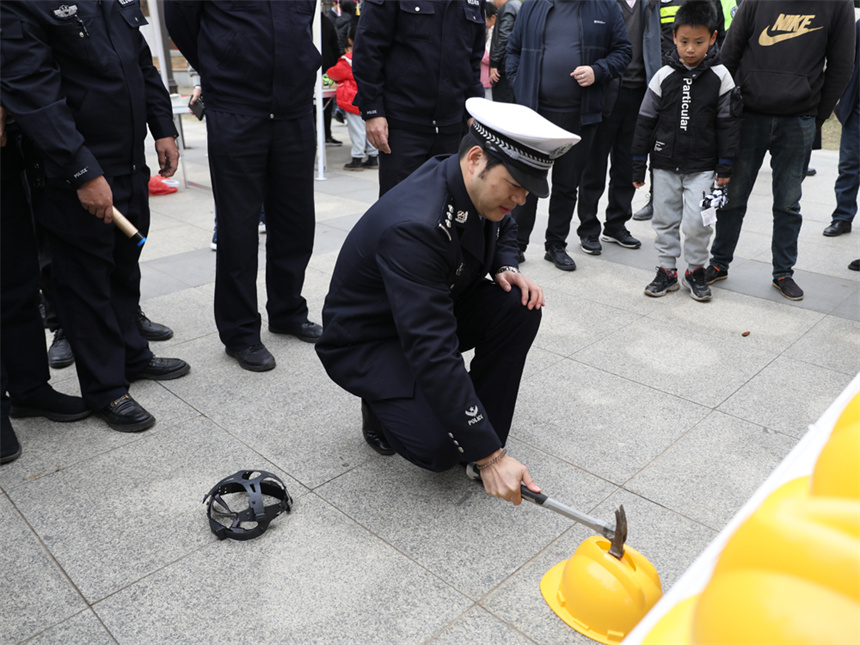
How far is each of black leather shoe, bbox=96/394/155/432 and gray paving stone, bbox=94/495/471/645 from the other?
89 centimetres

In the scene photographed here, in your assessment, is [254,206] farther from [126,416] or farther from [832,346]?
[832,346]

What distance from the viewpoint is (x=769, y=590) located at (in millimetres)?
902

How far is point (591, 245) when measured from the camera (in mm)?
5555

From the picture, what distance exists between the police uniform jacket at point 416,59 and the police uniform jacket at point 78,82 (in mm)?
1340

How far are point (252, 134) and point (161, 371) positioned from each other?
3.92ft

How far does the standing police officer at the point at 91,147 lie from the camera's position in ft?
8.33

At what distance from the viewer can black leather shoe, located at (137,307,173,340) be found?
3947mm

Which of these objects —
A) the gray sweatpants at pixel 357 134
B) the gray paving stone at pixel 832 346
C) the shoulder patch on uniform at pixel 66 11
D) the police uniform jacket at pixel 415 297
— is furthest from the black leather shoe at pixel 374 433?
the gray sweatpants at pixel 357 134

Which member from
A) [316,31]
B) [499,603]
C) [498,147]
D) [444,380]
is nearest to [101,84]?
[498,147]

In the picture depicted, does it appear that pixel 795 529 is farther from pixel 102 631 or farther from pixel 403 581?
pixel 102 631

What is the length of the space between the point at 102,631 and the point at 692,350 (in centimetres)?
305

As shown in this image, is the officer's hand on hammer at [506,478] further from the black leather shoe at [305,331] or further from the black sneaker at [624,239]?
the black sneaker at [624,239]

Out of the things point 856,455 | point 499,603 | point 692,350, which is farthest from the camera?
point 692,350

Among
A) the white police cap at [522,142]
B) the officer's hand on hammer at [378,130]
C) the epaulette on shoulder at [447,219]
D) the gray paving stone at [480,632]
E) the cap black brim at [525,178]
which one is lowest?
the gray paving stone at [480,632]
